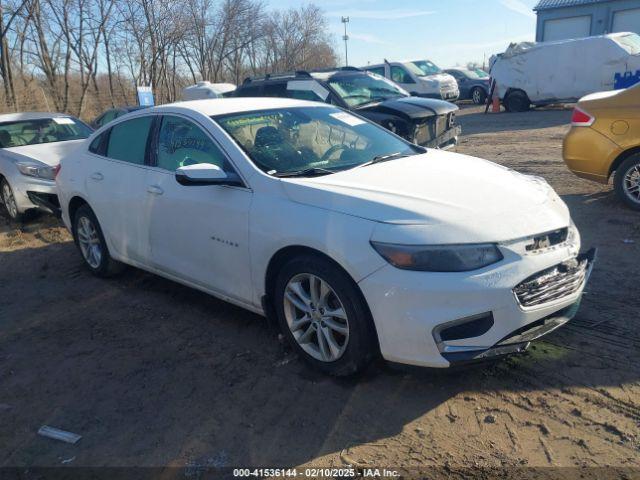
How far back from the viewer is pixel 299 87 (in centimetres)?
978

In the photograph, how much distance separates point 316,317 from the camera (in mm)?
3230

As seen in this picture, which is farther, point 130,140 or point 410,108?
point 410,108

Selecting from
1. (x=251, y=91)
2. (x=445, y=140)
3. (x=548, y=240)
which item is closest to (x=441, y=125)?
(x=445, y=140)

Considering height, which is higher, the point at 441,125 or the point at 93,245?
Result: the point at 441,125

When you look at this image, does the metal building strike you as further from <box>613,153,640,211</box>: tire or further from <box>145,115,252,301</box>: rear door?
<box>145,115,252,301</box>: rear door

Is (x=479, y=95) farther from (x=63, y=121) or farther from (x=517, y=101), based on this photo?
(x=63, y=121)

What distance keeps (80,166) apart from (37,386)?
7.96 feet

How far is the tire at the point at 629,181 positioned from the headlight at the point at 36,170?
7.10 meters

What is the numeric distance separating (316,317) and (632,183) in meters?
4.61

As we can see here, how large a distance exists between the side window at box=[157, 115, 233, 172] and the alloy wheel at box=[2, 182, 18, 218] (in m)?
4.23

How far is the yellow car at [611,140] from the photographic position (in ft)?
19.4

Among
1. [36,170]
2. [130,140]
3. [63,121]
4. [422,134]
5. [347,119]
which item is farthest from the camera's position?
[63,121]

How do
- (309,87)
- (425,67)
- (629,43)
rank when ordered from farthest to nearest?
1. (425,67)
2. (629,43)
3. (309,87)

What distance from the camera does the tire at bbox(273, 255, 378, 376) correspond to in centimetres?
297
